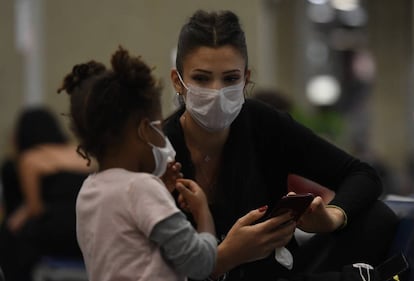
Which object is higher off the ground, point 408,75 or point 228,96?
point 228,96

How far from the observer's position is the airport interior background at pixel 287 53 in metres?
7.29

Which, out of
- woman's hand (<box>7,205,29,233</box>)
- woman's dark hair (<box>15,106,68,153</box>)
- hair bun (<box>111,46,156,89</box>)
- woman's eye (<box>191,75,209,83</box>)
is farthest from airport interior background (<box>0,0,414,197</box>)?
woman's hand (<box>7,205,29,233</box>)

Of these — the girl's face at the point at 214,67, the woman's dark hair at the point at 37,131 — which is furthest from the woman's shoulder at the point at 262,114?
the woman's dark hair at the point at 37,131

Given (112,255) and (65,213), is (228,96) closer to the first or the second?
(112,255)

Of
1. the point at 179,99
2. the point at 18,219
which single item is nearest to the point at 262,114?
the point at 179,99

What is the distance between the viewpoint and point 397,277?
278 centimetres

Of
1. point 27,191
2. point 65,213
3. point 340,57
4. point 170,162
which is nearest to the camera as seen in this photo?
point 170,162

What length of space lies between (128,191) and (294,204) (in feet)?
1.32

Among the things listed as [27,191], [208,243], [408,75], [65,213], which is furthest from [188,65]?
[408,75]

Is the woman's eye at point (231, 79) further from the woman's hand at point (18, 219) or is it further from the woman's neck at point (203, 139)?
the woman's hand at point (18, 219)

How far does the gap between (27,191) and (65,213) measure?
70 centimetres

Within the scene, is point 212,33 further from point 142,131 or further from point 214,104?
point 142,131

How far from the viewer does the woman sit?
281 centimetres

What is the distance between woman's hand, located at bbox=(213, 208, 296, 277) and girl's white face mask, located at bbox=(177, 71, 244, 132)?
1.30 ft
